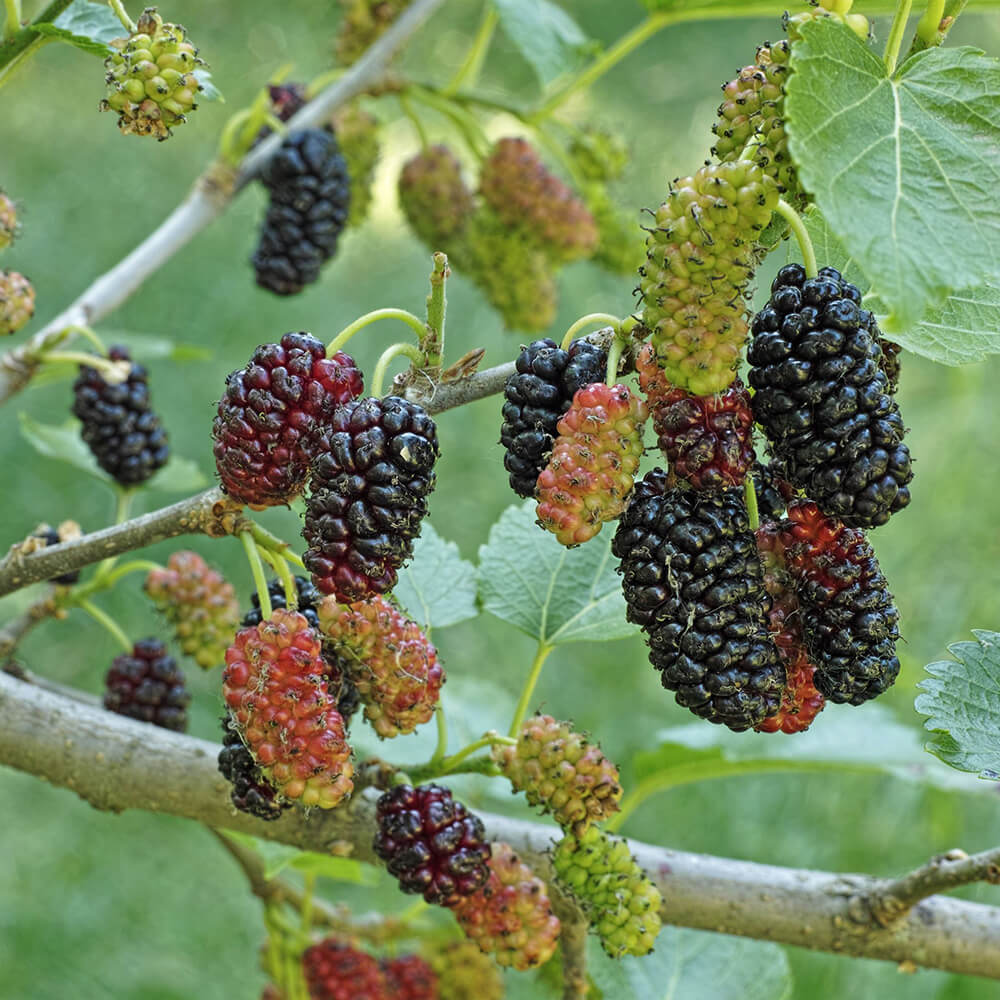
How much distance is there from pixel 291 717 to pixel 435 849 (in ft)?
0.47

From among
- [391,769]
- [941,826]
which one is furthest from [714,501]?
[941,826]

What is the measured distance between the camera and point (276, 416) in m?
0.55

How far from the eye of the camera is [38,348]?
908 millimetres

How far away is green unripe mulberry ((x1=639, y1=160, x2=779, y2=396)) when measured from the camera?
496 mm

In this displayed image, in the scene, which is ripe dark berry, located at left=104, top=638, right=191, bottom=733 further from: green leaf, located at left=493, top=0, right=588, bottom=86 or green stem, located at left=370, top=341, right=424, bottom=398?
green leaf, located at left=493, top=0, right=588, bottom=86

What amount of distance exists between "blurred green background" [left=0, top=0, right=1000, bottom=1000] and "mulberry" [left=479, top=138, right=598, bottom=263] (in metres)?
0.38

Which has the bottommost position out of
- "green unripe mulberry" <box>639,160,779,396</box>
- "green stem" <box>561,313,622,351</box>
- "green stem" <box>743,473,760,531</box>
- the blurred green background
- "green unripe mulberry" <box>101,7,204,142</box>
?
the blurred green background

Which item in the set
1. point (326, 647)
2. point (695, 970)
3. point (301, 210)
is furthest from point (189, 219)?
point (695, 970)

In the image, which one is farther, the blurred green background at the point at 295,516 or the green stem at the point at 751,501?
the blurred green background at the point at 295,516

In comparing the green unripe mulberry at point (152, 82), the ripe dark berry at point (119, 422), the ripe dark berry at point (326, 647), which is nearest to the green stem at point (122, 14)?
the green unripe mulberry at point (152, 82)

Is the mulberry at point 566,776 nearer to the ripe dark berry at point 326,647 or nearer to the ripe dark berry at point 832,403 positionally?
the ripe dark berry at point 326,647

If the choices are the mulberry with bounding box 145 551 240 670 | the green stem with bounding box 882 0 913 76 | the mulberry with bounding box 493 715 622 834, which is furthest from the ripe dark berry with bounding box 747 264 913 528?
the mulberry with bounding box 145 551 240 670

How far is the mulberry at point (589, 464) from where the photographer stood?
52 cm

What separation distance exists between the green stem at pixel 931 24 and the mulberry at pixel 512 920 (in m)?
0.50
